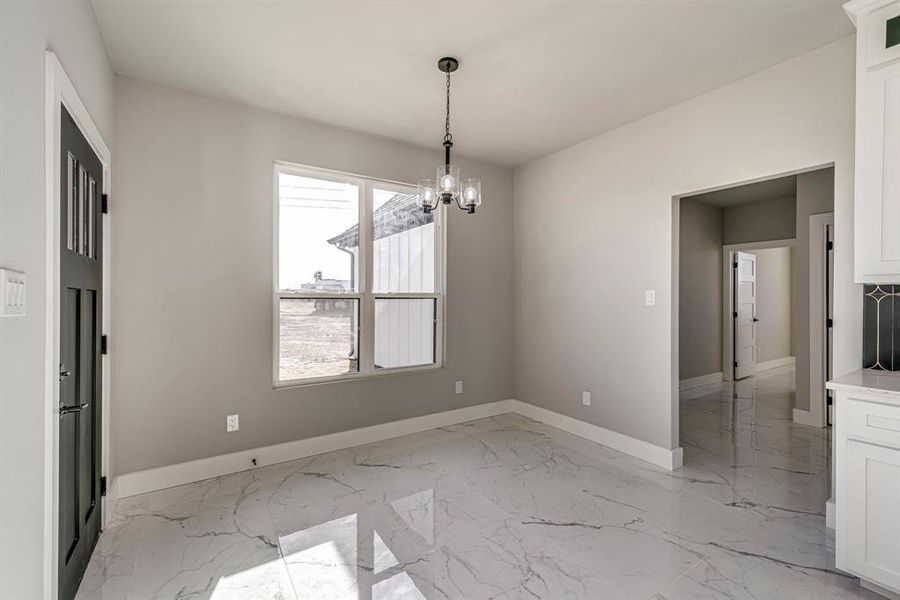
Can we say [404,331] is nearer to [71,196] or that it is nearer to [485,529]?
[485,529]

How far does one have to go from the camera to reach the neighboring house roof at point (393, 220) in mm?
3756

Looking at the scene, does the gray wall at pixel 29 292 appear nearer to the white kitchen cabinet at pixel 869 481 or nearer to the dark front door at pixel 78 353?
the dark front door at pixel 78 353

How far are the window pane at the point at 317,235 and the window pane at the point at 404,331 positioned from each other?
42 cm

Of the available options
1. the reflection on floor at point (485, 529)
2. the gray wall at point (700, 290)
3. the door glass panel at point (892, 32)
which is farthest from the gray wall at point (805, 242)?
the door glass panel at point (892, 32)

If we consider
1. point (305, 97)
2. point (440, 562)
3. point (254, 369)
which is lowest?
point (440, 562)

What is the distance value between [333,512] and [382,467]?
71cm

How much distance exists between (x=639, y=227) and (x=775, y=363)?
249 inches

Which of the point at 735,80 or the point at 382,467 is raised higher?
the point at 735,80

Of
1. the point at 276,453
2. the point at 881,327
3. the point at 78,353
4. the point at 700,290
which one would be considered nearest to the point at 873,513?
the point at 881,327

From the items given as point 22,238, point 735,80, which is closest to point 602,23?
point 735,80

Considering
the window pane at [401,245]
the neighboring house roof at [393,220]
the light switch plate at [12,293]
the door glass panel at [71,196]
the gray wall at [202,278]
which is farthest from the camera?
the window pane at [401,245]

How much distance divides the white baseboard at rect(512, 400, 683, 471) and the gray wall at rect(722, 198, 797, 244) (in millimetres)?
4246

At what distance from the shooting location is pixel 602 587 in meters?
1.96

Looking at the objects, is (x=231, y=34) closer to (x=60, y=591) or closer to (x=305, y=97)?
(x=305, y=97)
